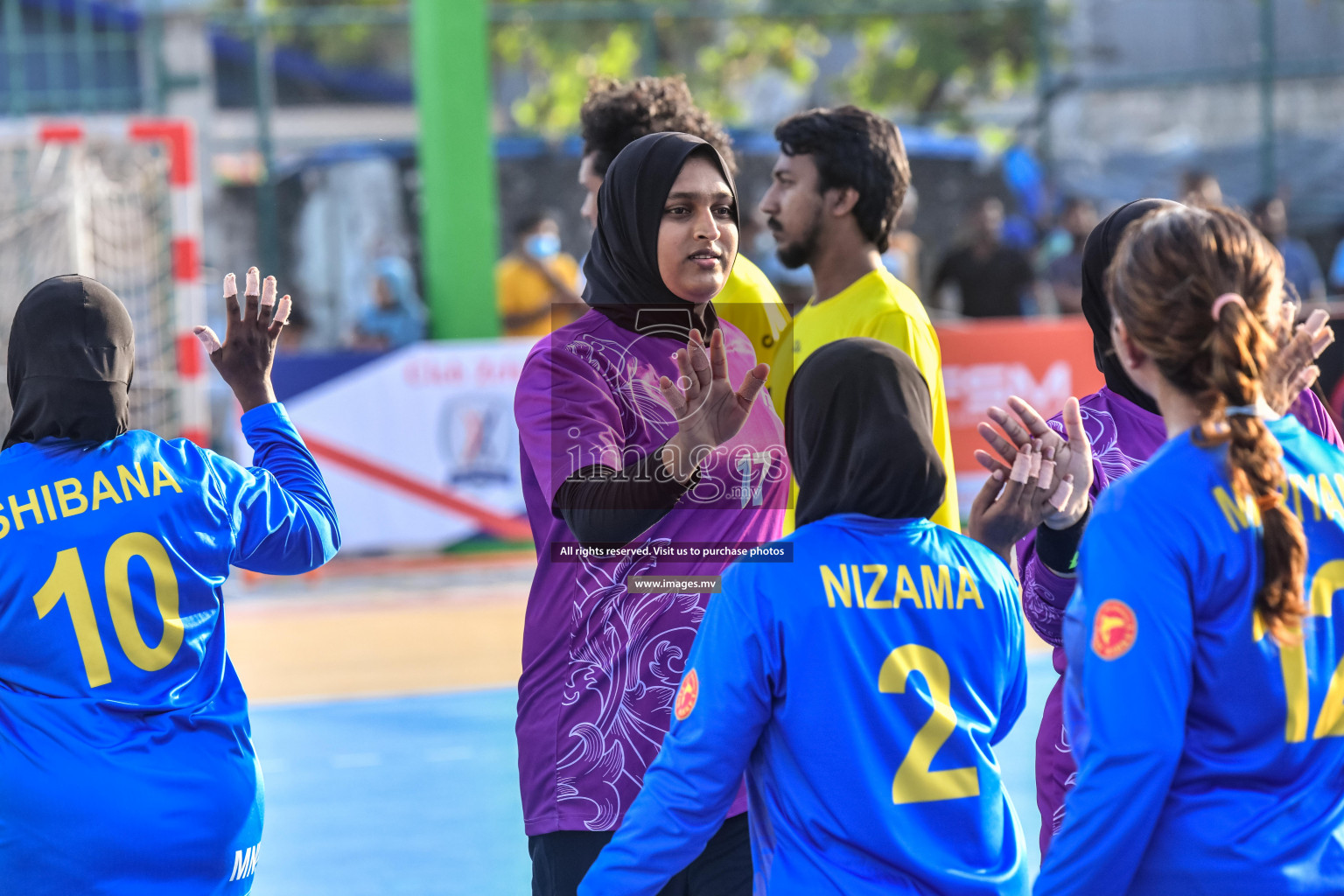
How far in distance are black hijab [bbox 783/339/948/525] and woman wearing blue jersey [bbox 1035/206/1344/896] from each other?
12.2 inches

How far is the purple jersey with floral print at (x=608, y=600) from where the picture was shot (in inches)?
114

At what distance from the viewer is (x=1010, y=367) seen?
1125cm

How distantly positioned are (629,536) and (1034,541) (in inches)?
30.6

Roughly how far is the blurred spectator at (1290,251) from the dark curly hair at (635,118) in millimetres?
9035

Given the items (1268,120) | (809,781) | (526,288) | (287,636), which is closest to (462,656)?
(287,636)

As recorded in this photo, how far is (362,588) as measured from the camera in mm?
10234

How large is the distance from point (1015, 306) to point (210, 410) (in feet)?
23.1

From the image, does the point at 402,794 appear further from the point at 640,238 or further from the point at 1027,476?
the point at 1027,476

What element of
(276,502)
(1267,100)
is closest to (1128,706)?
(276,502)

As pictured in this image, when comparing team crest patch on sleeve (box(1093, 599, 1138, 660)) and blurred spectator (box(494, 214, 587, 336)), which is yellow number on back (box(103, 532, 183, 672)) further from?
blurred spectator (box(494, 214, 587, 336))

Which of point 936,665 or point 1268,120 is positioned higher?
point 1268,120

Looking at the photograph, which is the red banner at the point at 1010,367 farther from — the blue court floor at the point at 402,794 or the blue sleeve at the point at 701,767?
the blue sleeve at the point at 701,767

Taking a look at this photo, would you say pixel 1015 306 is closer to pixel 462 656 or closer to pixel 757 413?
pixel 462 656

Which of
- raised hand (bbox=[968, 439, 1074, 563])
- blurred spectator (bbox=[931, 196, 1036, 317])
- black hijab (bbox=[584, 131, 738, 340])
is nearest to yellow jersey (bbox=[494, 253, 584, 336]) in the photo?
blurred spectator (bbox=[931, 196, 1036, 317])
